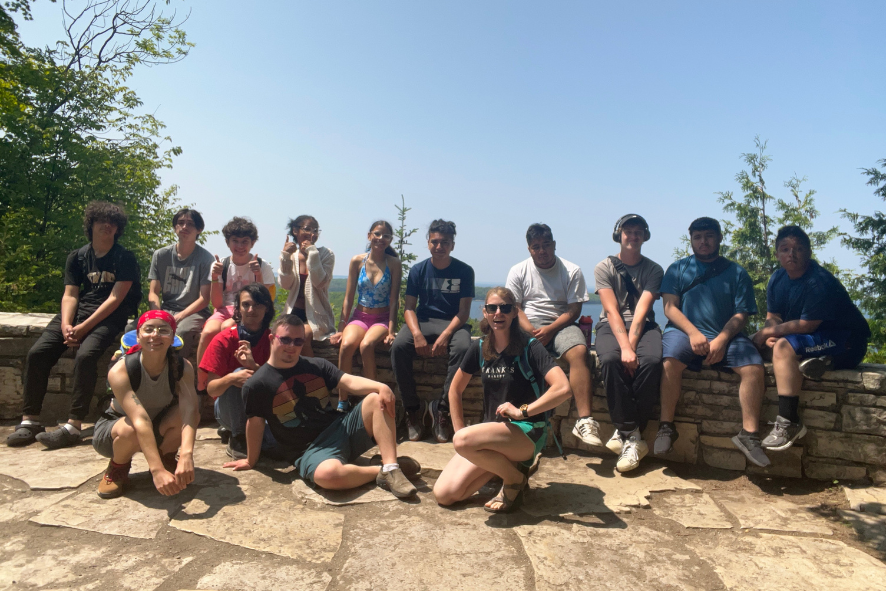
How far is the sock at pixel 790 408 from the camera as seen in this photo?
387 centimetres

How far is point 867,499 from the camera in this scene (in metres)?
3.63

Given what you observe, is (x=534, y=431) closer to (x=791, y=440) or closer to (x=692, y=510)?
(x=692, y=510)

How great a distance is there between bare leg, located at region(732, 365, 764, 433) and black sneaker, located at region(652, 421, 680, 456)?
1.61ft

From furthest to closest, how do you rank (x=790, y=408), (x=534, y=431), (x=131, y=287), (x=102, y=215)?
(x=131, y=287) < (x=102, y=215) < (x=790, y=408) < (x=534, y=431)

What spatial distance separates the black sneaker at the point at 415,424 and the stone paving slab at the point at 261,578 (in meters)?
1.97

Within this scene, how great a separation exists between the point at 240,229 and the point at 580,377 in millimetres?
3315

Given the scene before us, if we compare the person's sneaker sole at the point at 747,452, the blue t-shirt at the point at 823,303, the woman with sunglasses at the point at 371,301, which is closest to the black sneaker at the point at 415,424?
the woman with sunglasses at the point at 371,301

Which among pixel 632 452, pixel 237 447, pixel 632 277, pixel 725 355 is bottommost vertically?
pixel 237 447

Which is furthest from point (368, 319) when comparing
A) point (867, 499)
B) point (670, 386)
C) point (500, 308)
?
point (867, 499)

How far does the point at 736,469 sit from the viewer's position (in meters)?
4.19

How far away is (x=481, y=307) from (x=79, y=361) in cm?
340

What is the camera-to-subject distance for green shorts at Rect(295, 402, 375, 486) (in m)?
3.59

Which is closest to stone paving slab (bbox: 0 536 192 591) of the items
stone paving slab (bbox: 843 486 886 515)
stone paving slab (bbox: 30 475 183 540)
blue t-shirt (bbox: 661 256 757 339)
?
stone paving slab (bbox: 30 475 183 540)

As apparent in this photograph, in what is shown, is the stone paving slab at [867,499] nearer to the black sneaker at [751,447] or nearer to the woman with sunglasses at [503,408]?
the black sneaker at [751,447]
